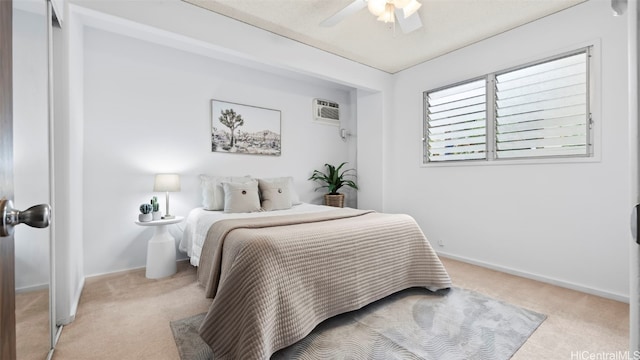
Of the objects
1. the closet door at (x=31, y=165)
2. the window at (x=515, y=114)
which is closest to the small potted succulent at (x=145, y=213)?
the closet door at (x=31, y=165)

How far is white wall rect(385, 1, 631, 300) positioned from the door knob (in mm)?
3544

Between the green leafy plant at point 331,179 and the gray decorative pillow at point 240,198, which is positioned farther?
the green leafy plant at point 331,179

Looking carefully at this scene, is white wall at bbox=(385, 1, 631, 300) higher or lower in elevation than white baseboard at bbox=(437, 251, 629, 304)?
higher

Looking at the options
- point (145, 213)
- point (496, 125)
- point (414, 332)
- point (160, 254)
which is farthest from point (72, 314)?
point (496, 125)

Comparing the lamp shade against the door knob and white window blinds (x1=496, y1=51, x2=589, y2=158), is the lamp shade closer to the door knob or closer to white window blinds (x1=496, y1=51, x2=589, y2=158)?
Result: the door knob

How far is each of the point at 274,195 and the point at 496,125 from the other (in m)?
2.60

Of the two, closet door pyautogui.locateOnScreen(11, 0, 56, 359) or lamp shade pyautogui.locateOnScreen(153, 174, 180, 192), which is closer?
closet door pyautogui.locateOnScreen(11, 0, 56, 359)

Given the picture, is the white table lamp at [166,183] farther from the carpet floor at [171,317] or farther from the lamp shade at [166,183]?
the carpet floor at [171,317]

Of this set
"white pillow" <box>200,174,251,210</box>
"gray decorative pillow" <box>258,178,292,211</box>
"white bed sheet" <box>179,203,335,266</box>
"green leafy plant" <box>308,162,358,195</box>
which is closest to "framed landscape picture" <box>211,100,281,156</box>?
"white pillow" <box>200,174,251,210</box>

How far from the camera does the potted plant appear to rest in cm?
434

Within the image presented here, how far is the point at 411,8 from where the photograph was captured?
2.28m

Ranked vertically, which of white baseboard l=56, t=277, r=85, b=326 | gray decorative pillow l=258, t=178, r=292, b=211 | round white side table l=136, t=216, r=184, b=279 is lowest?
white baseboard l=56, t=277, r=85, b=326

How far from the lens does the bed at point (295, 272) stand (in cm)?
157

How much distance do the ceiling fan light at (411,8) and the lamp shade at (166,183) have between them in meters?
2.68
